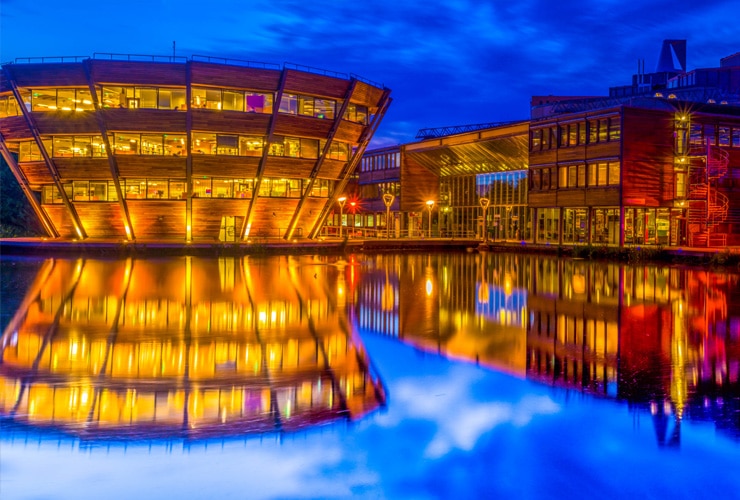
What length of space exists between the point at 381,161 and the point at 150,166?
115 ft

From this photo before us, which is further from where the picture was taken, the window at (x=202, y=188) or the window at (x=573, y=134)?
the window at (x=573, y=134)

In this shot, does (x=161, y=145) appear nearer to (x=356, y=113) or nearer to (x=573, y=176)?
(x=356, y=113)

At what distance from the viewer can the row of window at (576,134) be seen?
49.3 m

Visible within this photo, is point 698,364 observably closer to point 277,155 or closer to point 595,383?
point 595,383

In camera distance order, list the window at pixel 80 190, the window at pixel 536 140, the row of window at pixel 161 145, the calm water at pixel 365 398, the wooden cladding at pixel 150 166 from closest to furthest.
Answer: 1. the calm water at pixel 365 398
2. the wooden cladding at pixel 150 166
3. the row of window at pixel 161 145
4. the window at pixel 80 190
5. the window at pixel 536 140

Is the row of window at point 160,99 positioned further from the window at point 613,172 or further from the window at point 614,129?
the window at point 613,172

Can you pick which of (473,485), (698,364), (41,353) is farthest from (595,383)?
(41,353)

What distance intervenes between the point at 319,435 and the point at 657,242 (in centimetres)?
4653

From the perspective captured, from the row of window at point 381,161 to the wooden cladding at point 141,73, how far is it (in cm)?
3179

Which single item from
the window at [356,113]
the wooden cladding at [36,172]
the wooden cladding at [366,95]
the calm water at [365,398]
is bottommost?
the calm water at [365,398]

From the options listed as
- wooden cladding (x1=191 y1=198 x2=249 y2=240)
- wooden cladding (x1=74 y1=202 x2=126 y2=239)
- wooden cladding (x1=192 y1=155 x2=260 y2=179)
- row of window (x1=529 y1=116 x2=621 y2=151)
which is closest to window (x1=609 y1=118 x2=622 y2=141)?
row of window (x1=529 y1=116 x2=621 y2=151)

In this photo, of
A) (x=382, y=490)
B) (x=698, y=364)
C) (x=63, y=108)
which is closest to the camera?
(x=382, y=490)

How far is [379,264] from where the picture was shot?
3988cm

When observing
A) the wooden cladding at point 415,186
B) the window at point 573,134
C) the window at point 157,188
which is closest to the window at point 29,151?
the window at point 157,188
